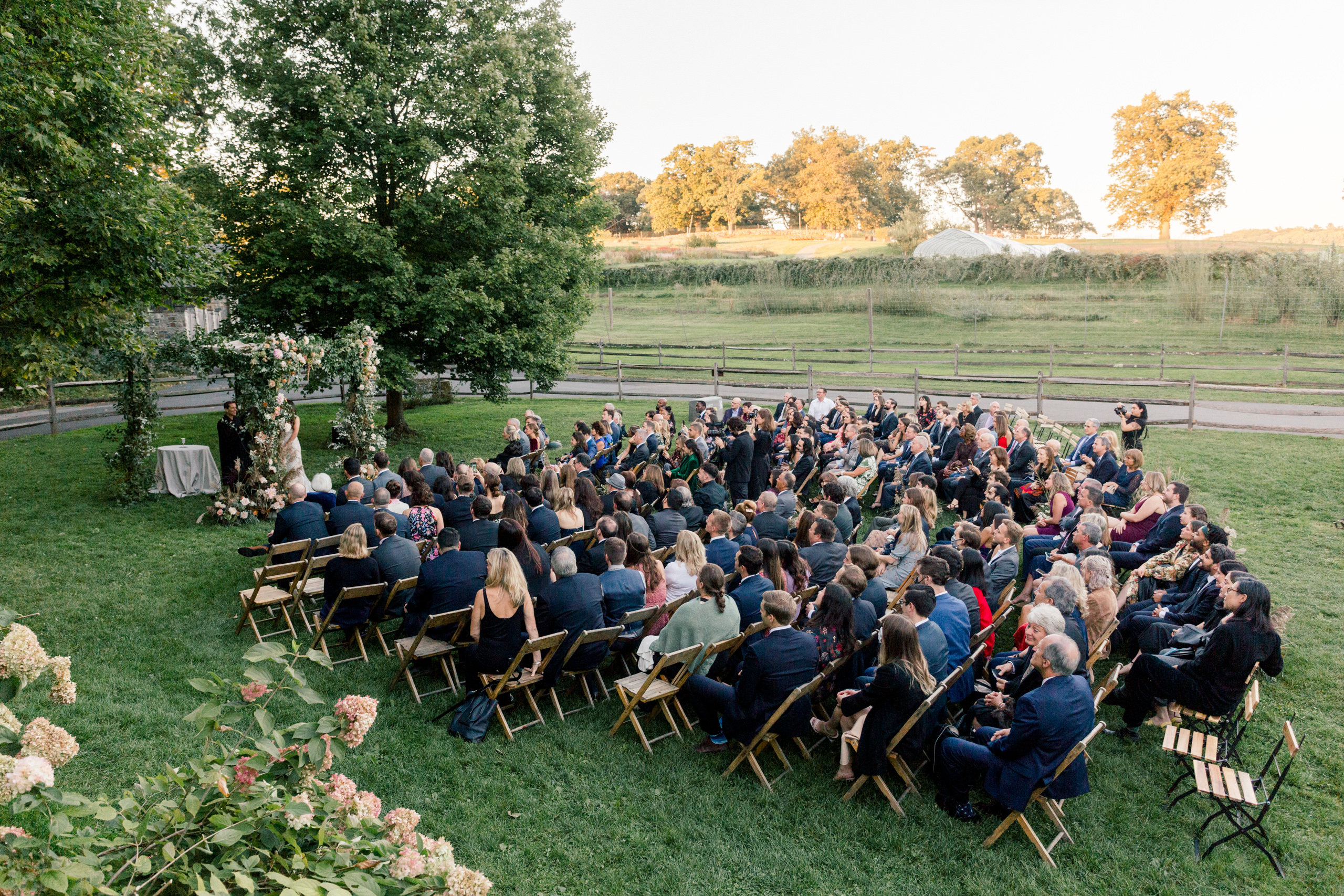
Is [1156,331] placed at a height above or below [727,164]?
below

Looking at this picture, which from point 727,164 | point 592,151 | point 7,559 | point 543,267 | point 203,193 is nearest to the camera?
point 7,559

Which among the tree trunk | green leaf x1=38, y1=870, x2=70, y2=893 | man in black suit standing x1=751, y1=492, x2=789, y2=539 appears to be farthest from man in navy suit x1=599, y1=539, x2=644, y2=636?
the tree trunk

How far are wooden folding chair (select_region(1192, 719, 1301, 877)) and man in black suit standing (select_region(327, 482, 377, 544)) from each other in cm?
790

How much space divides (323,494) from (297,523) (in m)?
1.22

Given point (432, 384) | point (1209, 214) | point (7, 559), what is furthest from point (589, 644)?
point (1209, 214)

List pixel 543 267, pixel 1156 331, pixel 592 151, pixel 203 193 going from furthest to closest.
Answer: pixel 1156 331, pixel 592 151, pixel 543 267, pixel 203 193

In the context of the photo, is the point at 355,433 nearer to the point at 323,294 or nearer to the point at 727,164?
the point at 323,294

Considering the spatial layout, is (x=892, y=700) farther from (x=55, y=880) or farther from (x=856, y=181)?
(x=856, y=181)

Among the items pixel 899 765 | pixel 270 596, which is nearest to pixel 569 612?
pixel 899 765

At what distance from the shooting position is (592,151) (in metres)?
19.1

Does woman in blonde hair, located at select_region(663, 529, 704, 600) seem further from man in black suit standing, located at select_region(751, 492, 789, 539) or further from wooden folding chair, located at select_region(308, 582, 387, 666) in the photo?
wooden folding chair, located at select_region(308, 582, 387, 666)

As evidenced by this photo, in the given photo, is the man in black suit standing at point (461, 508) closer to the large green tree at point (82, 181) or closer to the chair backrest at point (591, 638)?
the chair backrest at point (591, 638)

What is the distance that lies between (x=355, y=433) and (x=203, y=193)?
6.09m

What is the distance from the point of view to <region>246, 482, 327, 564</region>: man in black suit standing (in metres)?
9.06
